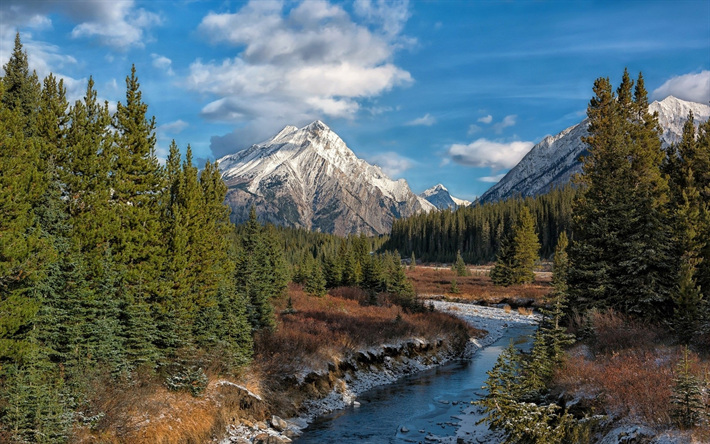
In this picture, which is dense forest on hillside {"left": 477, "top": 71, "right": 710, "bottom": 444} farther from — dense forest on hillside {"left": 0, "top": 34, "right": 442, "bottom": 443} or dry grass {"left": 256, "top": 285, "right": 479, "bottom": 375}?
dense forest on hillside {"left": 0, "top": 34, "right": 442, "bottom": 443}

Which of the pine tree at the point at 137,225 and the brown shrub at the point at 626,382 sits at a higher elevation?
the pine tree at the point at 137,225

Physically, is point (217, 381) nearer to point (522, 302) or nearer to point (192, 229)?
point (192, 229)

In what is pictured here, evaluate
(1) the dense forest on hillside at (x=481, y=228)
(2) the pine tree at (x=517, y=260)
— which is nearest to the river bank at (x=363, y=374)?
(2) the pine tree at (x=517, y=260)

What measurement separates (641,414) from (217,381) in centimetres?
1609

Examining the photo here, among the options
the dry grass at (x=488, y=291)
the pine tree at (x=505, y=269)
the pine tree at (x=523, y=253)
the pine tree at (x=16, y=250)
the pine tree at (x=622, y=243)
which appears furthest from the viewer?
the pine tree at (x=505, y=269)

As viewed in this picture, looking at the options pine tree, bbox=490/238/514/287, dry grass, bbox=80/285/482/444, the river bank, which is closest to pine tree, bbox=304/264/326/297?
dry grass, bbox=80/285/482/444

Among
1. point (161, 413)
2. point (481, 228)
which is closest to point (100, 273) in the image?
point (161, 413)

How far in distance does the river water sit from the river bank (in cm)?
61

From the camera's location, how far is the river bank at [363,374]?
770 inches

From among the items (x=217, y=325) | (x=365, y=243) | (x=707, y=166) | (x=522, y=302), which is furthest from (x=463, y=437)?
(x=365, y=243)

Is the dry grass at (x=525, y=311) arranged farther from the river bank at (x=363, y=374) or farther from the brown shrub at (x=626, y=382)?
the brown shrub at (x=626, y=382)

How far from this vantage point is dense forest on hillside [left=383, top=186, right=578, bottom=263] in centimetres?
14325

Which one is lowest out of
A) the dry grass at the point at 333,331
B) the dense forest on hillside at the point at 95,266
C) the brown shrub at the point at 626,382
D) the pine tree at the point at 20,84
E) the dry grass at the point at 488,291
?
the dry grass at the point at 488,291

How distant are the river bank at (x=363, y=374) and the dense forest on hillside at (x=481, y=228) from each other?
324 feet
